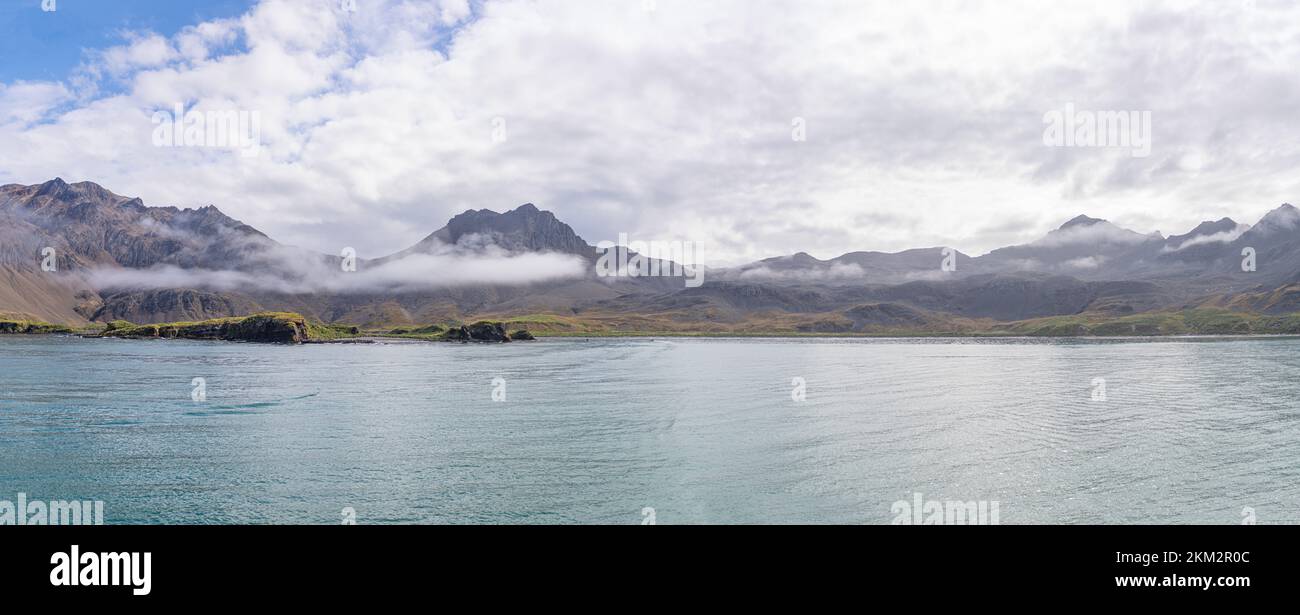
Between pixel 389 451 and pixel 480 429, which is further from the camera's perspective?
pixel 480 429

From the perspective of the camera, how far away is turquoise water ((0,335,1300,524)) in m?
25.8

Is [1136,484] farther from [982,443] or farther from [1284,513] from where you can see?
[982,443]

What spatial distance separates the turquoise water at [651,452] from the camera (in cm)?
2577

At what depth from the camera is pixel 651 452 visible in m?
35.3

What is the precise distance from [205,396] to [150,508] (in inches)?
1586

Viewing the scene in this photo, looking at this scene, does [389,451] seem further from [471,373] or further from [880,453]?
[471,373]

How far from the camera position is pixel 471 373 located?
91.1 metres
